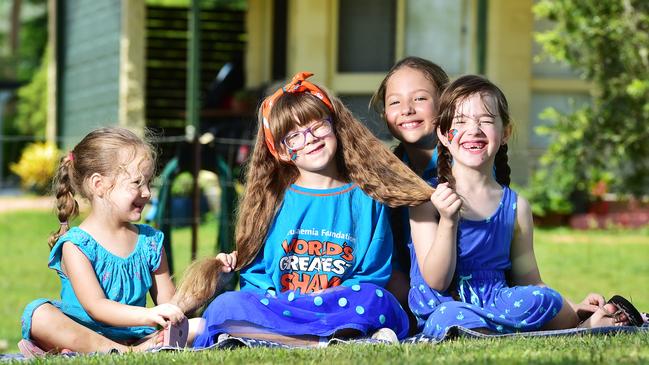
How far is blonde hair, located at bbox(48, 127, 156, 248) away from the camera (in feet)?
18.3

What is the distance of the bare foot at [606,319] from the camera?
5535 mm

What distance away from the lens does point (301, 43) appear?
15805 millimetres

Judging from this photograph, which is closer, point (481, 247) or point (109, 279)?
point (109, 279)

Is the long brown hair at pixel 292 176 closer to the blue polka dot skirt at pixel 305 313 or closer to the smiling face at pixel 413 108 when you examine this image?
the blue polka dot skirt at pixel 305 313

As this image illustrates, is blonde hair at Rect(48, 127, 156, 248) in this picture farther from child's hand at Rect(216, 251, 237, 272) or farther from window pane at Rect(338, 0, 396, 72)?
window pane at Rect(338, 0, 396, 72)

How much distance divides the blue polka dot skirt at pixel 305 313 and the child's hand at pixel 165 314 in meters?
0.24

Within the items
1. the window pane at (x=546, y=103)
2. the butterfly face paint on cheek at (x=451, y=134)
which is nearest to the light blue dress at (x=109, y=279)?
the butterfly face paint on cheek at (x=451, y=134)

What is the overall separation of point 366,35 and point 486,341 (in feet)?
36.2

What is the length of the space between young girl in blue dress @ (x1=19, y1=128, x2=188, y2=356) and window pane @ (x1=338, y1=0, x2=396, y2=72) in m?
10.2

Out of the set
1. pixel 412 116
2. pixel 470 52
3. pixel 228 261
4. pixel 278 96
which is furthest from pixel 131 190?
pixel 470 52

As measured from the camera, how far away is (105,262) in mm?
5457

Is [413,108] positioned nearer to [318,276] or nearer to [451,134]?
[451,134]

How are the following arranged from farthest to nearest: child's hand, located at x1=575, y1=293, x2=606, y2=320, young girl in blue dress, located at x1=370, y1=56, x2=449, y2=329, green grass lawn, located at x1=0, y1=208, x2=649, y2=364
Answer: young girl in blue dress, located at x1=370, y1=56, x2=449, y2=329 < child's hand, located at x1=575, y1=293, x2=606, y2=320 < green grass lawn, located at x1=0, y1=208, x2=649, y2=364

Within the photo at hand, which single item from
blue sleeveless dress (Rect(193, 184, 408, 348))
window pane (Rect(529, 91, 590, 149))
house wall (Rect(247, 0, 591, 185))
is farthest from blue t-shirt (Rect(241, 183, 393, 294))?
window pane (Rect(529, 91, 590, 149))
